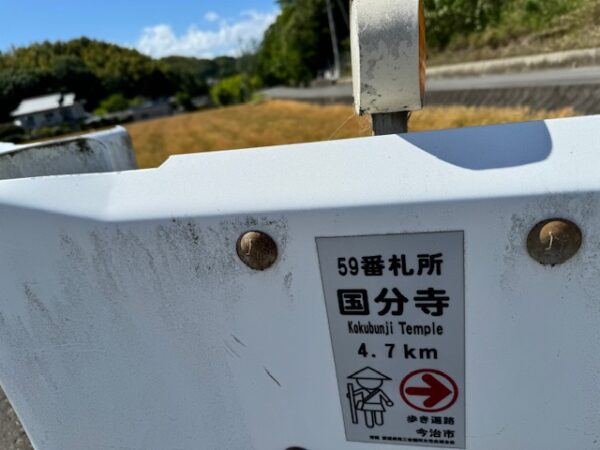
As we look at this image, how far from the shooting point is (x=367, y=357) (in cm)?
113

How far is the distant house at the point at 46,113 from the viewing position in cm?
6009

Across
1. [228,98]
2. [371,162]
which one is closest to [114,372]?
[371,162]

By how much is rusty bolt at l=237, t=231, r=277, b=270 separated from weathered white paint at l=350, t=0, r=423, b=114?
19.3 inches

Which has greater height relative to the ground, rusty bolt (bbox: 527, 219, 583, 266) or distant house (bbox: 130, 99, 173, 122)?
rusty bolt (bbox: 527, 219, 583, 266)

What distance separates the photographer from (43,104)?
61.3 meters

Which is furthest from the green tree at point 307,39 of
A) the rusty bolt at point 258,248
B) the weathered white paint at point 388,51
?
the rusty bolt at point 258,248

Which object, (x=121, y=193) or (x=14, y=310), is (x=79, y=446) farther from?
(x=121, y=193)

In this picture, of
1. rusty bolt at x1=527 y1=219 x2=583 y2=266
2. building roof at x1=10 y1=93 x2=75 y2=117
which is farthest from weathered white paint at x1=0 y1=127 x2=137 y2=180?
building roof at x1=10 y1=93 x2=75 y2=117

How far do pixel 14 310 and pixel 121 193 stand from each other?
1.85ft

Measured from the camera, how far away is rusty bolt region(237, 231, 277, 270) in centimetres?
108

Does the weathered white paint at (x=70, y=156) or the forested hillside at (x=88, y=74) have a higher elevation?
the forested hillside at (x=88, y=74)

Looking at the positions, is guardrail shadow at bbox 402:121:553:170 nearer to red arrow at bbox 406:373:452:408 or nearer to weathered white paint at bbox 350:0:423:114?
weathered white paint at bbox 350:0:423:114

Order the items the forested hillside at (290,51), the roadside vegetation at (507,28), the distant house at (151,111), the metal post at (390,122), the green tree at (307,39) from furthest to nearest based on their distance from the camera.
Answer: the distant house at (151,111) → the green tree at (307,39) → the forested hillside at (290,51) → the roadside vegetation at (507,28) → the metal post at (390,122)

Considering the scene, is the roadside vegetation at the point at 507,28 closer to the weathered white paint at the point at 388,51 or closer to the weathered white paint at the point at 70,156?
the weathered white paint at the point at 70,156
